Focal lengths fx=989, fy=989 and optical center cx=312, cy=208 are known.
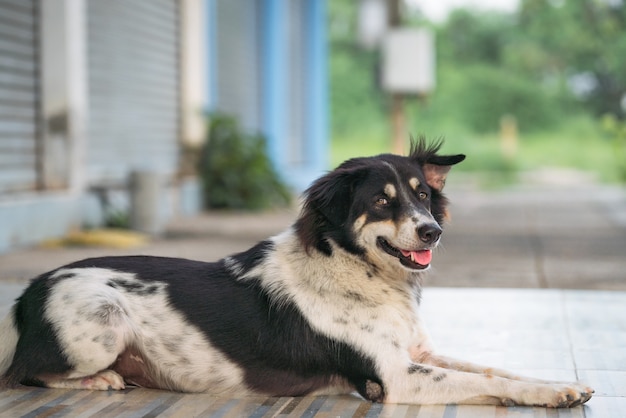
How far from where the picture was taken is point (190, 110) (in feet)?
49.3

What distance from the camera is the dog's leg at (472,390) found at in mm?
4051

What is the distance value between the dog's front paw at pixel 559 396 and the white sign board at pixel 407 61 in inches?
631

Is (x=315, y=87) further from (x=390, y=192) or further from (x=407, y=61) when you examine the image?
(x=390, y=192)

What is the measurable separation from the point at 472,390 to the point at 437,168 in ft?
3.62

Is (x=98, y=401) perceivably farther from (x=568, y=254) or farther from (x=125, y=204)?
(x=125, y=204)

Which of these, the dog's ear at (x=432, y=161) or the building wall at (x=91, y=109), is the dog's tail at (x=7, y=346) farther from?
the building wall at (x=91, y=109)

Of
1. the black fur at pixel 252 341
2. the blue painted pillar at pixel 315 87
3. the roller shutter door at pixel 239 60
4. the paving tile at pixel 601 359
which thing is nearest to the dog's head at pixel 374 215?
the black fur at pixel 252 341

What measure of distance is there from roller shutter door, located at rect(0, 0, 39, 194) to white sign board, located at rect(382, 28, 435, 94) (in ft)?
33.9

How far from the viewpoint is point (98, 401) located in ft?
13.7

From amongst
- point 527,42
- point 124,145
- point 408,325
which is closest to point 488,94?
point 527,42

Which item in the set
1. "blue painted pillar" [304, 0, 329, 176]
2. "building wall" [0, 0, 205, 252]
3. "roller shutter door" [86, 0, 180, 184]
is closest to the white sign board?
"blue painted pillar" [304, 0, 329, 176]

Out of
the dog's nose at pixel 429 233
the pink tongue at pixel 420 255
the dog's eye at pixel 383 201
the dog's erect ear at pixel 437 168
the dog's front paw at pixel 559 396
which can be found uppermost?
the dog's erect ear at pixel 437 168

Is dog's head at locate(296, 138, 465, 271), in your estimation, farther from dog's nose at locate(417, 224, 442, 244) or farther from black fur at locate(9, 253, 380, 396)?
black fur at locate(9, 253, 380, 396)

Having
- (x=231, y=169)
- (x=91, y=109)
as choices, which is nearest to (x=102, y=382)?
(x=91, y=109)
